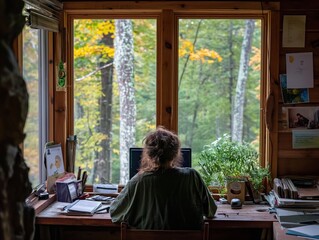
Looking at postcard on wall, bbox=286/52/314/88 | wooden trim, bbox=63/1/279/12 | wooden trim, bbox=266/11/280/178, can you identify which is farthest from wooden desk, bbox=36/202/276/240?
wooden trim, bbox=63/1/279/12

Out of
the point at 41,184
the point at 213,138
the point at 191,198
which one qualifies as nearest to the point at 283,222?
the point at 191,198

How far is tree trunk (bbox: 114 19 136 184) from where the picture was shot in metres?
3.49

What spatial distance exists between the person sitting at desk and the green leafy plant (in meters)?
0.46

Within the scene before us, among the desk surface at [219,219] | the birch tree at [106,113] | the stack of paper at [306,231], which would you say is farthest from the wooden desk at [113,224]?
the birch tree at [106,113]

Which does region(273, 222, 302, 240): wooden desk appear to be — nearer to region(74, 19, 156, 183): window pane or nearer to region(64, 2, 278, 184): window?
region(64, 2, 278, 184): window

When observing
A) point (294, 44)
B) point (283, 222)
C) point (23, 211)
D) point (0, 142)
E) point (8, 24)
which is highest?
point (294, 44)

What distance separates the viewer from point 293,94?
3199 mm

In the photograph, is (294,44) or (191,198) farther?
(294,44)

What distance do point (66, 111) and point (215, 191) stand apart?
1.19 meters

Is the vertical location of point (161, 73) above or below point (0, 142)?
above

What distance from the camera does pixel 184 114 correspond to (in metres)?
3.40

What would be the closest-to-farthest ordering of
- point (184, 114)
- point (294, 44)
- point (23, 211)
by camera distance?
point (23, 211)
point (294, 44)
point (184, 114)

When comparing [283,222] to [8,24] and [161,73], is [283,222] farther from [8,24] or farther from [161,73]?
[8,24]

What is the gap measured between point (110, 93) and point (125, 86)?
0.13m
